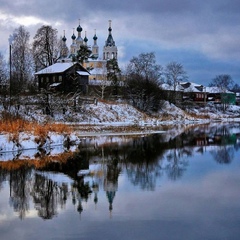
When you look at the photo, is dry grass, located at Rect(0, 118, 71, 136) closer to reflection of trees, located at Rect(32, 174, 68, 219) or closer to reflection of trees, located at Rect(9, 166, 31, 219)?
reflection of trees, located at Rect(9, 166, 31, 219)

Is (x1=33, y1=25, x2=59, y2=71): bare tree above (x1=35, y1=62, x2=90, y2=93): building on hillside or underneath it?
above

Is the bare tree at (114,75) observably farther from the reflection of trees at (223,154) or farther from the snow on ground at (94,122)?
the reflection of trees at (223,154)

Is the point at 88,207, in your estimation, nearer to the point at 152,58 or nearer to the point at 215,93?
the point at 152,58

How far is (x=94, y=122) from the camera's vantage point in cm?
4622

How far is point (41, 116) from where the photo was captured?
4419 cm

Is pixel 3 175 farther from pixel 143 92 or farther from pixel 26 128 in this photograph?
pixel 143 92

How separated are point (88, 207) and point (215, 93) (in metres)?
104

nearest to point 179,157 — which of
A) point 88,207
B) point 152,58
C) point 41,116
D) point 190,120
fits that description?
point 88,207

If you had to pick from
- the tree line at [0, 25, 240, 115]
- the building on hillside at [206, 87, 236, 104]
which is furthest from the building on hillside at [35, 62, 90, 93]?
the building on hillside at [206, 87, 236, 104]

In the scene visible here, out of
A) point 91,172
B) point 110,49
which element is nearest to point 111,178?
point 91,172

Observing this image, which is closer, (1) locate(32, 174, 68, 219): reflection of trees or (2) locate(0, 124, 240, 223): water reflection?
(1) locate(32, 174, 68, 219): reflection of trees

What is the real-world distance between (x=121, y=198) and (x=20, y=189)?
354 cm

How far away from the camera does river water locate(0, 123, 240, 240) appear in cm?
903

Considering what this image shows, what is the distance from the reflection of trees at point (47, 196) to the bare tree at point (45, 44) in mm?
48805
